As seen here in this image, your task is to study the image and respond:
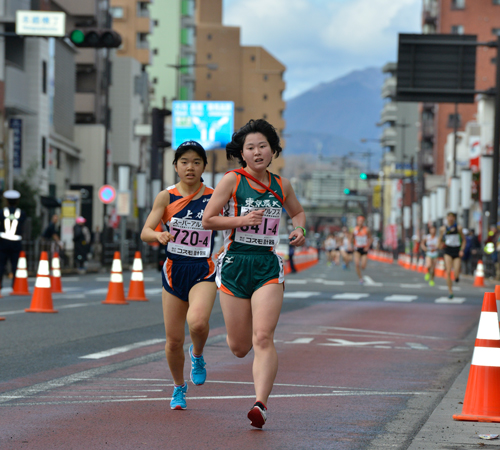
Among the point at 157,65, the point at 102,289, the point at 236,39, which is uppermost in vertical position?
the point at 236,39

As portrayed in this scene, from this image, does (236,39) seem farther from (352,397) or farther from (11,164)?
(352,397)

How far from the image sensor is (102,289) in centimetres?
2352

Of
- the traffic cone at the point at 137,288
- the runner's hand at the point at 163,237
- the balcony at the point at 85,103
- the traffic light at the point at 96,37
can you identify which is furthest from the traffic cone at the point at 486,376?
the balcony at the point at 85,103

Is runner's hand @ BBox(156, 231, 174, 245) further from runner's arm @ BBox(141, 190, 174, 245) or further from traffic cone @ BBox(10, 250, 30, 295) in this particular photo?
traffic cone @ BBox(10, 250, 30, 295)

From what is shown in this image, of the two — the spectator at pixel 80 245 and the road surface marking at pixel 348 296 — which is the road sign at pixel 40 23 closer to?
the road surface marking at pixel 348 296

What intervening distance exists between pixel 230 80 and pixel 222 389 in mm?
137365

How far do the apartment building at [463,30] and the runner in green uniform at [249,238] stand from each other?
291 ft

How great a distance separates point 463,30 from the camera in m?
101

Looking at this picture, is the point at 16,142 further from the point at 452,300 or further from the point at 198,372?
the point at 198,372

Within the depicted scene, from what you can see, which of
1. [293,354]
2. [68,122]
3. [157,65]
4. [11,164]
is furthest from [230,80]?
[293,354]

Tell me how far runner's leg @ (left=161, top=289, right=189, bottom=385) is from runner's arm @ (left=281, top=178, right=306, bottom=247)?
1.04 metres

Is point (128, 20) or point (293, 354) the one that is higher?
point (128, 20)

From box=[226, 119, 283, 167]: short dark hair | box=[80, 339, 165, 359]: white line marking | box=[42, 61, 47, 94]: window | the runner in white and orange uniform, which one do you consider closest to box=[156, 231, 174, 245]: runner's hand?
box=[226, 119, 283, 167]: short dark hair

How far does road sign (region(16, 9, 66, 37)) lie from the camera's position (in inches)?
976
